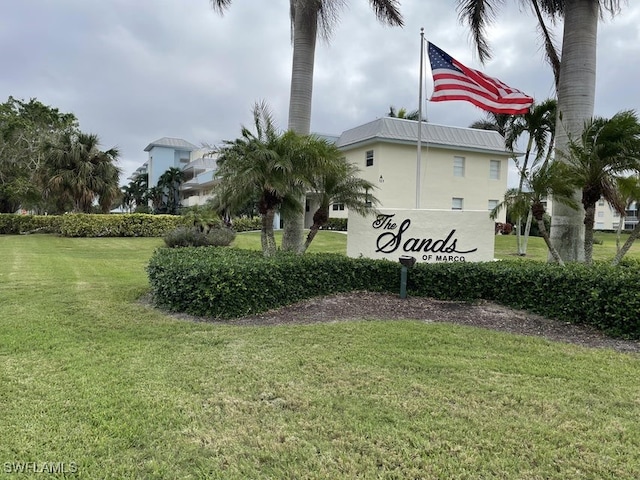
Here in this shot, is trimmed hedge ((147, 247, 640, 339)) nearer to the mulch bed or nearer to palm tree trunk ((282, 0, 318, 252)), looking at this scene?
the mulch bed

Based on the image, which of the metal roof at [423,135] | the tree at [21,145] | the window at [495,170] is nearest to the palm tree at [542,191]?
the metal roof at [423,135]

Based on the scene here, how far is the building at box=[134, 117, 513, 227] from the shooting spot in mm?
25578

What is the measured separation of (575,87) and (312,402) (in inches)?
315

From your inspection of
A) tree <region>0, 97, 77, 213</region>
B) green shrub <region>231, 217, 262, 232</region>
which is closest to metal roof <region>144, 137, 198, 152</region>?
tree <region>0, 97, 77, 213</region>

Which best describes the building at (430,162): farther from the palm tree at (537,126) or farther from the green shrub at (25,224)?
the green shrub at (25,224)

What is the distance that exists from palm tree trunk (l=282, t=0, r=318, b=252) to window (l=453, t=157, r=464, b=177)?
67.6 ft

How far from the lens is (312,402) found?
3.43 metres

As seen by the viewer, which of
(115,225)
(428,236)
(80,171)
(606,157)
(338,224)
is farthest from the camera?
(338,224)

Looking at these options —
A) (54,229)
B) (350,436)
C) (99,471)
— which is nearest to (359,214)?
(350,436)

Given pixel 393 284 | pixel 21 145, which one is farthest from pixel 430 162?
pixel 21 145

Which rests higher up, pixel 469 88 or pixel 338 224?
pixel 469 88

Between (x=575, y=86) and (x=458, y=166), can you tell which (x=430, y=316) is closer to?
(x=575, y=86)

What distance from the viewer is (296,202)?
8156 mm

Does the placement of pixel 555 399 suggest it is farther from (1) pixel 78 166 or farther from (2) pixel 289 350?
(1) pixel 78 166
